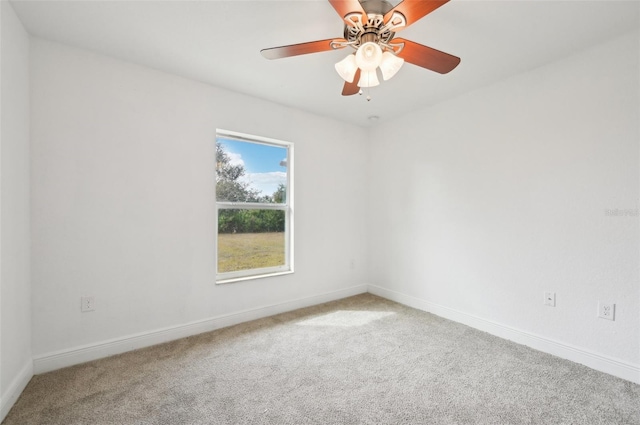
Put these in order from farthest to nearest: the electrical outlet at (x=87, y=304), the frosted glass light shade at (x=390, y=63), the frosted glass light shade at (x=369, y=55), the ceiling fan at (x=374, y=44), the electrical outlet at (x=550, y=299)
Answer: the electrical outlet at (x=550, y=299) < the electrical outlet at (x=87, y=304) < the frosted glass light shade at (x=390, y=63) < the frosted glass light shade at (x=369, y=55) < the ceiling fan at (x=374, y=44)

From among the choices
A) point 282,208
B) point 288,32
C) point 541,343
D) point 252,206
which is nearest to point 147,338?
point 252,206

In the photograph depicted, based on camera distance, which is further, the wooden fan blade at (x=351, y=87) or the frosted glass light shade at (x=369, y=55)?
the wooden fan blade at (x=351, y=87)

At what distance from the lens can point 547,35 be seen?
6.45 ft

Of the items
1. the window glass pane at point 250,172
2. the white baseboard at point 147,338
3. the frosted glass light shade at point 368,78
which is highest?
the frosted glass light shade at point 368,78

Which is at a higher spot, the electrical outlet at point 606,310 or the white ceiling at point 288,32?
the white ceiling at point 288,32

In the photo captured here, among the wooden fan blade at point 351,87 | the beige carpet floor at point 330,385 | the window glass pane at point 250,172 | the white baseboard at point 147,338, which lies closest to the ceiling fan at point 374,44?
the wooden fan blade at point 351,87

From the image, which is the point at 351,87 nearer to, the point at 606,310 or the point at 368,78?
the point at 368,78

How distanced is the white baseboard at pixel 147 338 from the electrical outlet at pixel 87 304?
10.8 inches

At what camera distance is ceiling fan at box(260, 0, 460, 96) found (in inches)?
56.3

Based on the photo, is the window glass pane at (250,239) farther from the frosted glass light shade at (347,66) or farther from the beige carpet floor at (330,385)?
the frosted glass light shade at (347,66)

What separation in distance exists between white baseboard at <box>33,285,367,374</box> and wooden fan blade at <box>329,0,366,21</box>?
2.66 meters

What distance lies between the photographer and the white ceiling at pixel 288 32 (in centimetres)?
173

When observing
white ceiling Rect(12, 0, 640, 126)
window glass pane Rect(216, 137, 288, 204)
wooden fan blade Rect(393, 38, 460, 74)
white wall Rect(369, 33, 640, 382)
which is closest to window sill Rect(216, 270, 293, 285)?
window glass pane Rect(216, 137, 288, 204)

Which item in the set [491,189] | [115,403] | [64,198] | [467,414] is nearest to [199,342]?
[115,403]
